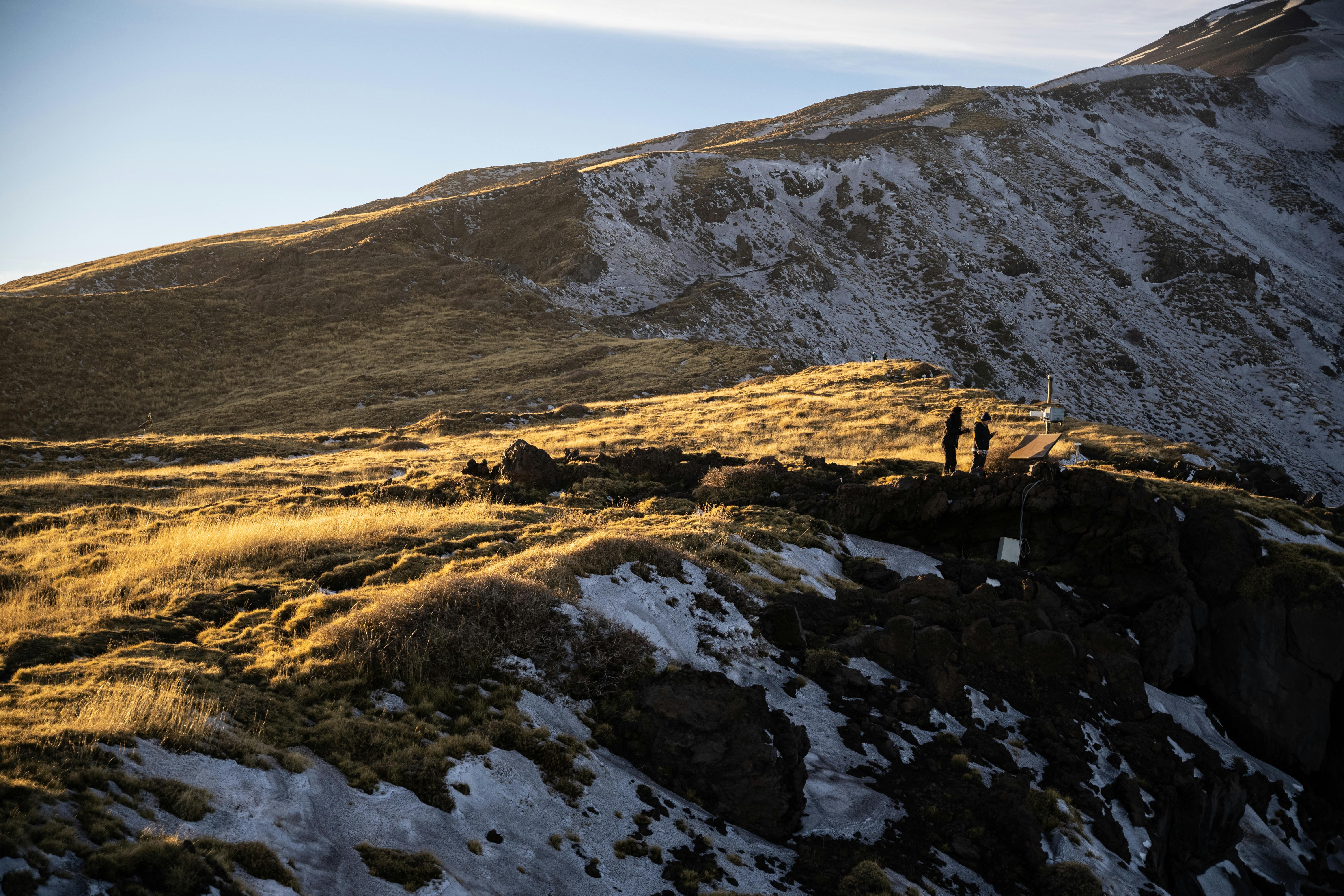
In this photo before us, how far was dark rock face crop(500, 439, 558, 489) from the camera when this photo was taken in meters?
20.1

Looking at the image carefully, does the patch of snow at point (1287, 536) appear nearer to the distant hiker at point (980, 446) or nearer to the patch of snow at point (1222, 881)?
the distant hiker at point (980, 446)

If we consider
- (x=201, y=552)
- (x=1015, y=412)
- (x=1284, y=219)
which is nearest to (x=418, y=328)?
(x=1015, y=412)

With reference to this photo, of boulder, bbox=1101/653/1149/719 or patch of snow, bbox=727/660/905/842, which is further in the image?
boulder, bbox=1101/653/1149/719

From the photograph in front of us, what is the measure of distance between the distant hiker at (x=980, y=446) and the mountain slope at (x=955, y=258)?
1361 inches

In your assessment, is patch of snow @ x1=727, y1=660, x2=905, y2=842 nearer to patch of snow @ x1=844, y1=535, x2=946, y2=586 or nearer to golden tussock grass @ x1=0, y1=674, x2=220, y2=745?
patch of snow @ x1=844, y1=535, x2=946, y2=586

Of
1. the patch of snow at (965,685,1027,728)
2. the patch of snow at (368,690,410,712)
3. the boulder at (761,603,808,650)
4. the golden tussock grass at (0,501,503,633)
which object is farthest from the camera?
the boulder at (761,603,808,650)

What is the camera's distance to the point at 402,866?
6.10m

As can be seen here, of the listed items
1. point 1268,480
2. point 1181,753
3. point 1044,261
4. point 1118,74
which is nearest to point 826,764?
point 1181,753

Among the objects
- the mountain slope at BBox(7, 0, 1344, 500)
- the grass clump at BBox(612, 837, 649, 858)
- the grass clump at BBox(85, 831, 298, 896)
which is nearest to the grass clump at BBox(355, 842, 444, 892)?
the grass clump at BBox(85, 831, 298, 896)

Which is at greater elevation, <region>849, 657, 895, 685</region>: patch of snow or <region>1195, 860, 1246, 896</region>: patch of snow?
<region>849, 657, 895, 685</region>: patch of snow

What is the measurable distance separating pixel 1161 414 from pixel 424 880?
240 feet

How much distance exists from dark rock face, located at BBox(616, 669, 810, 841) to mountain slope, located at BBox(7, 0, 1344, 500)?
36.7 m

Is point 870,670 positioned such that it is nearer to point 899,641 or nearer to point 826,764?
point 899,641

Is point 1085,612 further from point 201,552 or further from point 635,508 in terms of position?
point 201,552
